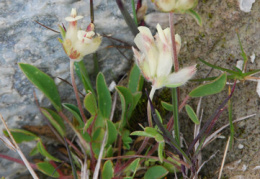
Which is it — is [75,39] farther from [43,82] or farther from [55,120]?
[55,120]

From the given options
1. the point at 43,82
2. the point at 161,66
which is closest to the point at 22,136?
the point at 43,82

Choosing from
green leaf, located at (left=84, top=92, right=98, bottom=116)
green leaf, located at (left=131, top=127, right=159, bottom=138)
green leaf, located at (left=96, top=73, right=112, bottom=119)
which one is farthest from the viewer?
green leaf, located at (left=96, top=73, right=112, bottom=119)

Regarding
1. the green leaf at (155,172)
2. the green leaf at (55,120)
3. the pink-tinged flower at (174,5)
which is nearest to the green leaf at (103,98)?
the green leaf at (55,120)

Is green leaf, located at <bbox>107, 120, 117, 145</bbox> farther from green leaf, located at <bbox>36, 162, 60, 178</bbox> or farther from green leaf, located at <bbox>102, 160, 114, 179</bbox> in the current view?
green leaf, located at <bbox>36, 162, 60, 178</bbox>

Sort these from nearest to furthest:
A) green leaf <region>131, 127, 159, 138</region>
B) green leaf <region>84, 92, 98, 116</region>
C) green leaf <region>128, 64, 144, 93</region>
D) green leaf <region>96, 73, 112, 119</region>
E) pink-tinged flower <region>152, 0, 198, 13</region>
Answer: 1. pink-tinged flower <region>152, 0, 198, 13</region>
2. green leaf <region>131, 127, 159, 138</region>
3. green leaf <region>84, 92, 98, 116</region>
4. green leaf <region>96, 73, 112, 119</region>
5. green leaf <region>128, 64, 144, 93</region>

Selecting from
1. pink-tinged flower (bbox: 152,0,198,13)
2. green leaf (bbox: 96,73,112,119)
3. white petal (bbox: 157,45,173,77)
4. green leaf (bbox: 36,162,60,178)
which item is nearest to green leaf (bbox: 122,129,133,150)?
green leaf (bbox: 96,73,112,119)

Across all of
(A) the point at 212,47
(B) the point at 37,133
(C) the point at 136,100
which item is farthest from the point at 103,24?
(B) the point at 37,133

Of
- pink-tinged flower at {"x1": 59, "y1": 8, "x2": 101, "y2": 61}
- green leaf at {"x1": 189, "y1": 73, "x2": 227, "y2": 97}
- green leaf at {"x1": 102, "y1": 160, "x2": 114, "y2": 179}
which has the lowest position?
green leaf at {"x1": 102, "y1": 160, "x2": 114, "y2": 179}

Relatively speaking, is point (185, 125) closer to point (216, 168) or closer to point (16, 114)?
point (216, 168)
